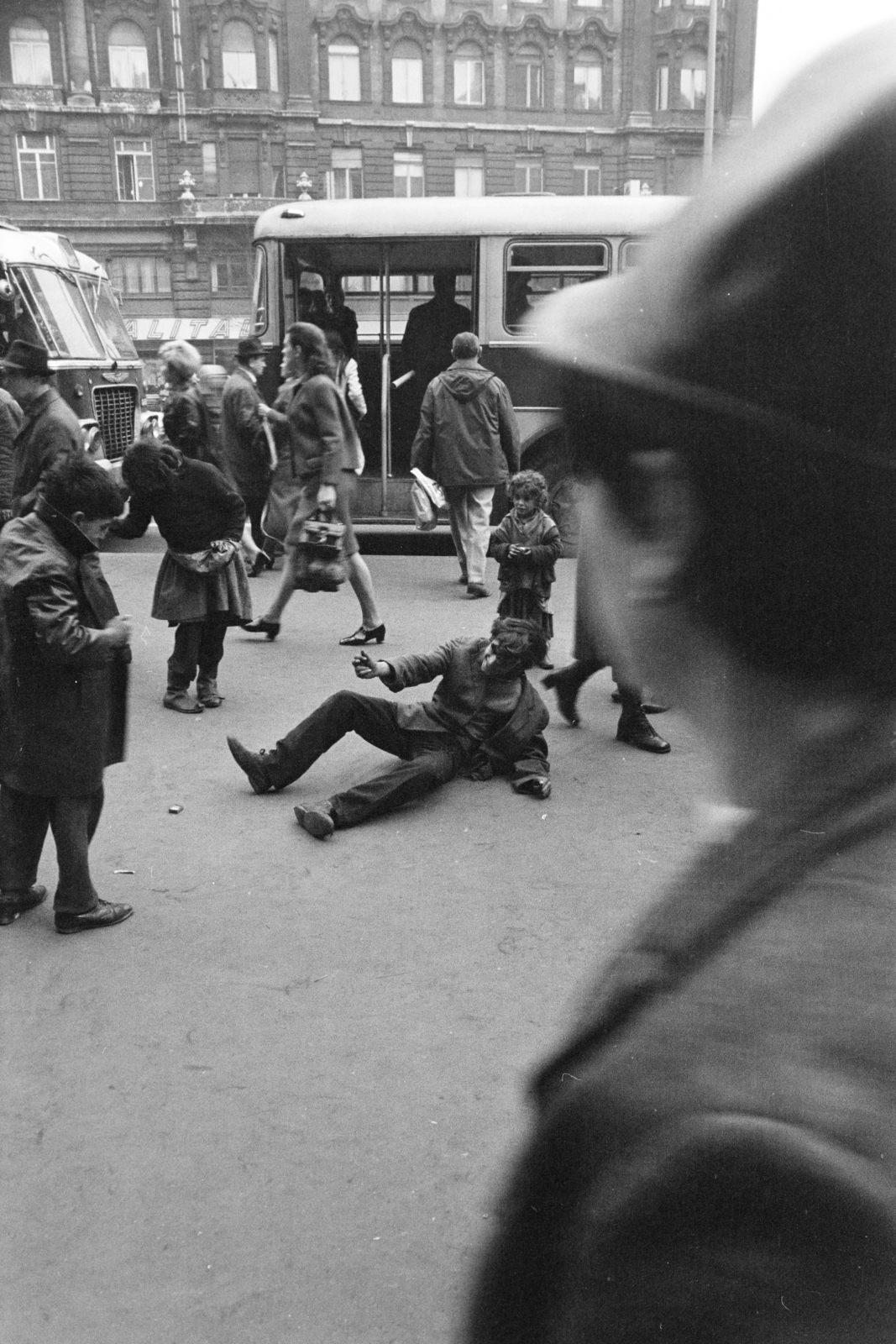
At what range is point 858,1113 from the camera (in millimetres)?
802

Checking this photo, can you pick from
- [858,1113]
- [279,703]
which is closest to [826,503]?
[858,1113]

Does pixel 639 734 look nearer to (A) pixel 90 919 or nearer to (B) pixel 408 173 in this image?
(A) pixel 90 919

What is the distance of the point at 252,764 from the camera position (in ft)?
18.4

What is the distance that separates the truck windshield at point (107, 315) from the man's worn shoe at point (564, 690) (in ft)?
31.5

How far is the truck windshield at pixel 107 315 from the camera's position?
1442cm

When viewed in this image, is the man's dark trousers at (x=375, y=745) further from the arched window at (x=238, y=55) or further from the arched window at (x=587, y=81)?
the arched window at (x=587, y=81)

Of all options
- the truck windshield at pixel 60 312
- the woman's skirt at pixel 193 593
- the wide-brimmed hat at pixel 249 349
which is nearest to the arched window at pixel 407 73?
the truck windshield at pixel 60 312

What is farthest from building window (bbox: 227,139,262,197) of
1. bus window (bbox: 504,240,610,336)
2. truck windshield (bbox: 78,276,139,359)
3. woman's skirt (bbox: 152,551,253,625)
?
woman's skirt (bbox: 152,551,253,625)

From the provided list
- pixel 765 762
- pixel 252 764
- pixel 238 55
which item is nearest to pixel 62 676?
pixel 252 764

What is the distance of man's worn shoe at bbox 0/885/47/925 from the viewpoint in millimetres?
4379

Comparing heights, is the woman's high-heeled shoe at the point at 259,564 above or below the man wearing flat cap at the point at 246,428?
below

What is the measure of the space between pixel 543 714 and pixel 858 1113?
16.8ft

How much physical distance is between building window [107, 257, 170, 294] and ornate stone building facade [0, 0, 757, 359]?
0.06 meters

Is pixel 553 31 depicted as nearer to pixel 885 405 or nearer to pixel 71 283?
pixel 71 283
